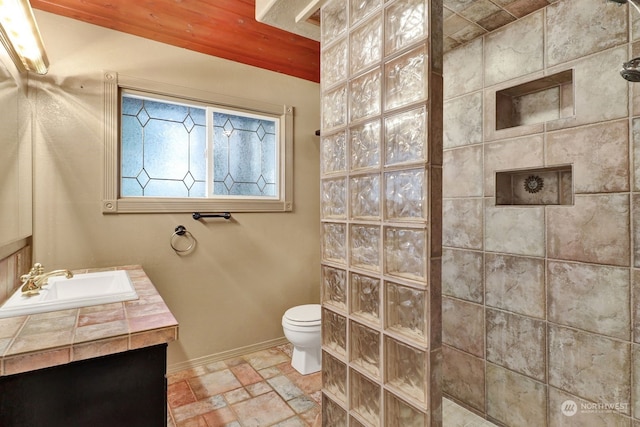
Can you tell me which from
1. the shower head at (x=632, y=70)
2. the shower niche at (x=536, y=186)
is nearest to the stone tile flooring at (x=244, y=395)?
the shower niche at (x=536, y=186)

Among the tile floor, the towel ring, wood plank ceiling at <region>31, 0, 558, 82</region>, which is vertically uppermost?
wood plank ceiling at <region>31, 0, 558, 82</region>

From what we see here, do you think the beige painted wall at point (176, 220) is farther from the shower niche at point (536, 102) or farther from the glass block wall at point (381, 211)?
the shower niche at point (536, 102)

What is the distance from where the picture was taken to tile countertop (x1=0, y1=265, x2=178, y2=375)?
38.5 inches

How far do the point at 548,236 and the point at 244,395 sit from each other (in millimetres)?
2012

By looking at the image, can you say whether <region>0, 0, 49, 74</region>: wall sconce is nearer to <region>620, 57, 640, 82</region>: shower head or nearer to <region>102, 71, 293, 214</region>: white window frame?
<region>102, 71, 293, 214</region>: white window frame

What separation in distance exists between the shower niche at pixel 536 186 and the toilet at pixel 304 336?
1.41m

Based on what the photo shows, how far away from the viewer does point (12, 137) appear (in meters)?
1.62

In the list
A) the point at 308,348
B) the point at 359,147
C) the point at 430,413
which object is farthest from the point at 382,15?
the point at 308,348

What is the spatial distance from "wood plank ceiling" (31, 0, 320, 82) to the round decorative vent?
1849mm

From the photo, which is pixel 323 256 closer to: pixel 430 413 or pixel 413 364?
pixel 413 364

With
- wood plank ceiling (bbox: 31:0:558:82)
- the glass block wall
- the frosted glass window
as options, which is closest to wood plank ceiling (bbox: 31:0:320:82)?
wood plank ceiling (bbox: 31:0:558:82)

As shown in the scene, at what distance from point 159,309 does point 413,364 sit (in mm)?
986

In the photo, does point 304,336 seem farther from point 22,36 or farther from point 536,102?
point 22,36

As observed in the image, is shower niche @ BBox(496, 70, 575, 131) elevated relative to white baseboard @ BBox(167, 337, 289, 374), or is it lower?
elevated
